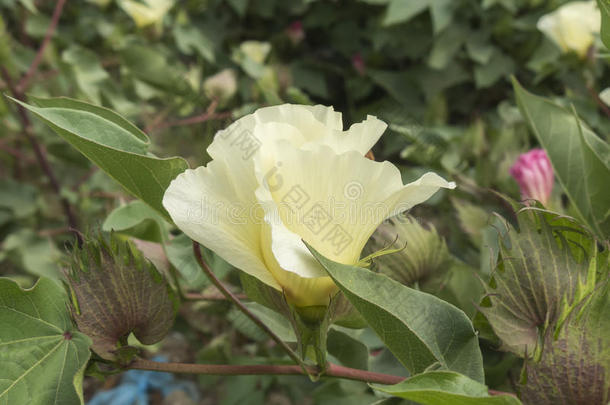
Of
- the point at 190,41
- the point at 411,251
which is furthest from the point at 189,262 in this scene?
the point at 190,41

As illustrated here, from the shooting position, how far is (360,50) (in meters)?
1.51

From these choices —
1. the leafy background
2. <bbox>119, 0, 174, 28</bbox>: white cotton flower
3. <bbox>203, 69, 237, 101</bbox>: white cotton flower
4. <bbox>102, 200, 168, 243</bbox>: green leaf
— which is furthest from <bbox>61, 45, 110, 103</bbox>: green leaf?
<bbox>102, 200, 168, 243</bbox>: green leaf

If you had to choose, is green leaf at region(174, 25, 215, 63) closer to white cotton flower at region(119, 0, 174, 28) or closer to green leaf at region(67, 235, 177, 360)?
white cotton flower at region(119, 0, 174, 28)

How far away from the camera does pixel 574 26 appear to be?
77 cm

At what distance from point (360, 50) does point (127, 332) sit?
4.25ft

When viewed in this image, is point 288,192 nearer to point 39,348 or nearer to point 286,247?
point 286,247

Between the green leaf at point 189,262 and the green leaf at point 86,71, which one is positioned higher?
the green leaf at point 189,262

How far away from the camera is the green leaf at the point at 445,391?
0.23 m

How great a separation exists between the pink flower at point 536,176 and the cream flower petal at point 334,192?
258mm

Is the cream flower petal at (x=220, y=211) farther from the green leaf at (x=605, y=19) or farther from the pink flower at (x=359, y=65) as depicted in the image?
the pink flower at (x=359, y=65)

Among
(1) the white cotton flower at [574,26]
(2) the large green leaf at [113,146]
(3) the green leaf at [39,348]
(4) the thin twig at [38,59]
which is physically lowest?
(4) the thin twig at [38,59]

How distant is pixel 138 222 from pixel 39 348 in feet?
0.39

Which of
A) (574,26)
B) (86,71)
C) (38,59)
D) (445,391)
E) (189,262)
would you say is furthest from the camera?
(86,71)

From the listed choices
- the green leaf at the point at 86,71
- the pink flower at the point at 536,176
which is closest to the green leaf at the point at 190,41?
the green leaf at the point at 86,71
